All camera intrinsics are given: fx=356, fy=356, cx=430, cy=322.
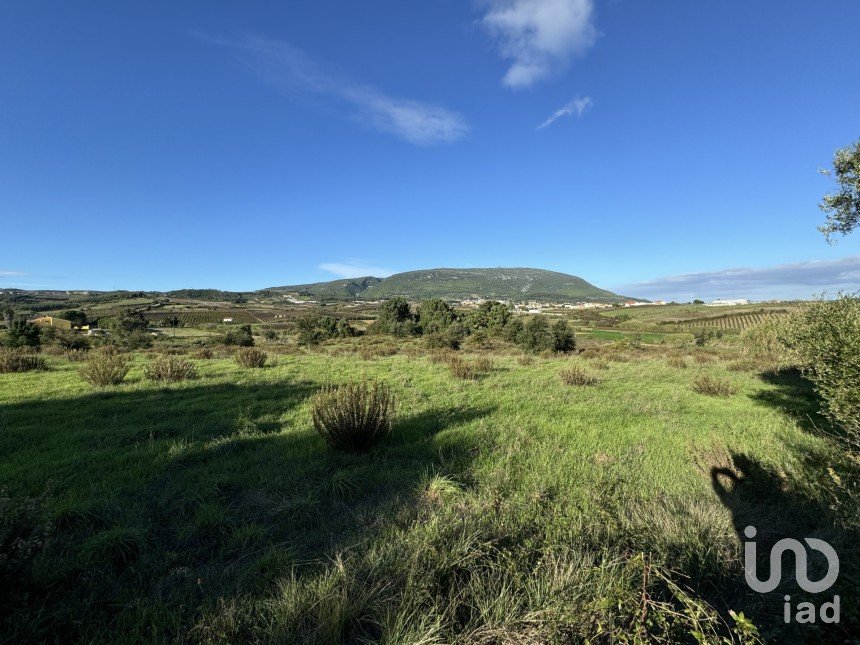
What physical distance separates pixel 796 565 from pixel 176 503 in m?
6.09

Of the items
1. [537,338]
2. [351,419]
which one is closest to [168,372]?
[351,419]

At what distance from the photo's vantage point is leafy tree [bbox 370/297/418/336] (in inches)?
2346

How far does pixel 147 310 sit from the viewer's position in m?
105

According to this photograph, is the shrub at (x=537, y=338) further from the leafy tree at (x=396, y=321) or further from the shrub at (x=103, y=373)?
the shrub at (x=103, y=373)

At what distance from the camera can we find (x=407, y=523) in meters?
3.59

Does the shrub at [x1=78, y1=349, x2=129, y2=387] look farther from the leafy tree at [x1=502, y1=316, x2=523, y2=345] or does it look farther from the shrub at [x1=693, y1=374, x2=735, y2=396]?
the leafy tree at [x1=502, y1=316, x2=523, y2=345]

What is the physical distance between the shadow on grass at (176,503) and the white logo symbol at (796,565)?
3032 millimetres

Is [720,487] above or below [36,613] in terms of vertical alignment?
below

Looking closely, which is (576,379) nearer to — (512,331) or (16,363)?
(16,363)

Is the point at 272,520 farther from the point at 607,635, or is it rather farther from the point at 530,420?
the point at 530,420

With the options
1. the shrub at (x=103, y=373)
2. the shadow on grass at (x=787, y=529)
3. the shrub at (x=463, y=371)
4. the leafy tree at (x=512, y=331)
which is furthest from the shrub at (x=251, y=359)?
the leafy tree at (x=512, y=331)

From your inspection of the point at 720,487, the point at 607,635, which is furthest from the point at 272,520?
the point at 720,487

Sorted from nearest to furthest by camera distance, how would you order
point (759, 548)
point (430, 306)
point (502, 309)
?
1. point (759, 548)
2. point (502, 309)
3. point (430, 306)

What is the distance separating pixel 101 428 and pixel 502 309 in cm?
5920
